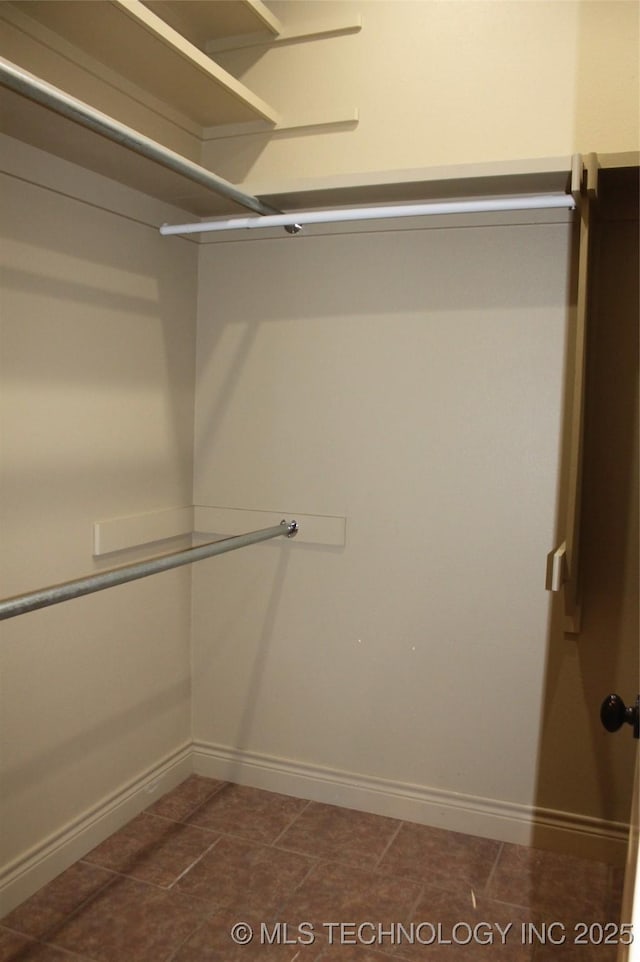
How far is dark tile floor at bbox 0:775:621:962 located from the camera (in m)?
1.97

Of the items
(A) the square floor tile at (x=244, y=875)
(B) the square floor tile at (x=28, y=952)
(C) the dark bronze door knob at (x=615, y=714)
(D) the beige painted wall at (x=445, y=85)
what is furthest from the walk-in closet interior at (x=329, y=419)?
(C) the dark bronze door knob at (x=615, y=714)

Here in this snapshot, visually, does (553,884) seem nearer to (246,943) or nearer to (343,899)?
(343,899)

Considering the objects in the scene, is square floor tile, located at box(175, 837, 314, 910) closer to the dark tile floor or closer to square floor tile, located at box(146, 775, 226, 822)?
the dark tile floor

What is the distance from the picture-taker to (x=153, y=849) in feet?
7.79

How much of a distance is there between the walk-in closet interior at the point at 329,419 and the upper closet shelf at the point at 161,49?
0.01 m

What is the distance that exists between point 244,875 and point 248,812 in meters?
0.36

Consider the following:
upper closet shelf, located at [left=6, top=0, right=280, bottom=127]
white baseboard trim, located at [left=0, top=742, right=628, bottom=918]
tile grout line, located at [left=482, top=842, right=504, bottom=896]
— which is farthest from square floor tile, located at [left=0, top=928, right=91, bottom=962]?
upper closet shelf, located at [left=6, top=0, right=280, bottom=127]

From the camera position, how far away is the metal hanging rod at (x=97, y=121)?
55.3 inches

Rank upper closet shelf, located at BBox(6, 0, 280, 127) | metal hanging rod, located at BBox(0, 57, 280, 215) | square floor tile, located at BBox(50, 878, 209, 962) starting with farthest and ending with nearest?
square floor tile, located at BBox(50, 878, 209, 962)
upper closet shelf, located at BBox(6, 0, 280, 127)
metal hanging rod, located at BBox(0, 57, 280, 215)

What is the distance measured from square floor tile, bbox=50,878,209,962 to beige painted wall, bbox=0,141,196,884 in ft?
0.81

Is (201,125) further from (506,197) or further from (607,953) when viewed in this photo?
(607,953)

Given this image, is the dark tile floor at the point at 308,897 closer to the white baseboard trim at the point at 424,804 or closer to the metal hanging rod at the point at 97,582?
the white baseboard trim at the point at 424,804

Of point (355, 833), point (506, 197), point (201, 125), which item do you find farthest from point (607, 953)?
point (201, 125)

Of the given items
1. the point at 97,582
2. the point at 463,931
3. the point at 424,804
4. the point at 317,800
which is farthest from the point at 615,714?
the point at 317,800
